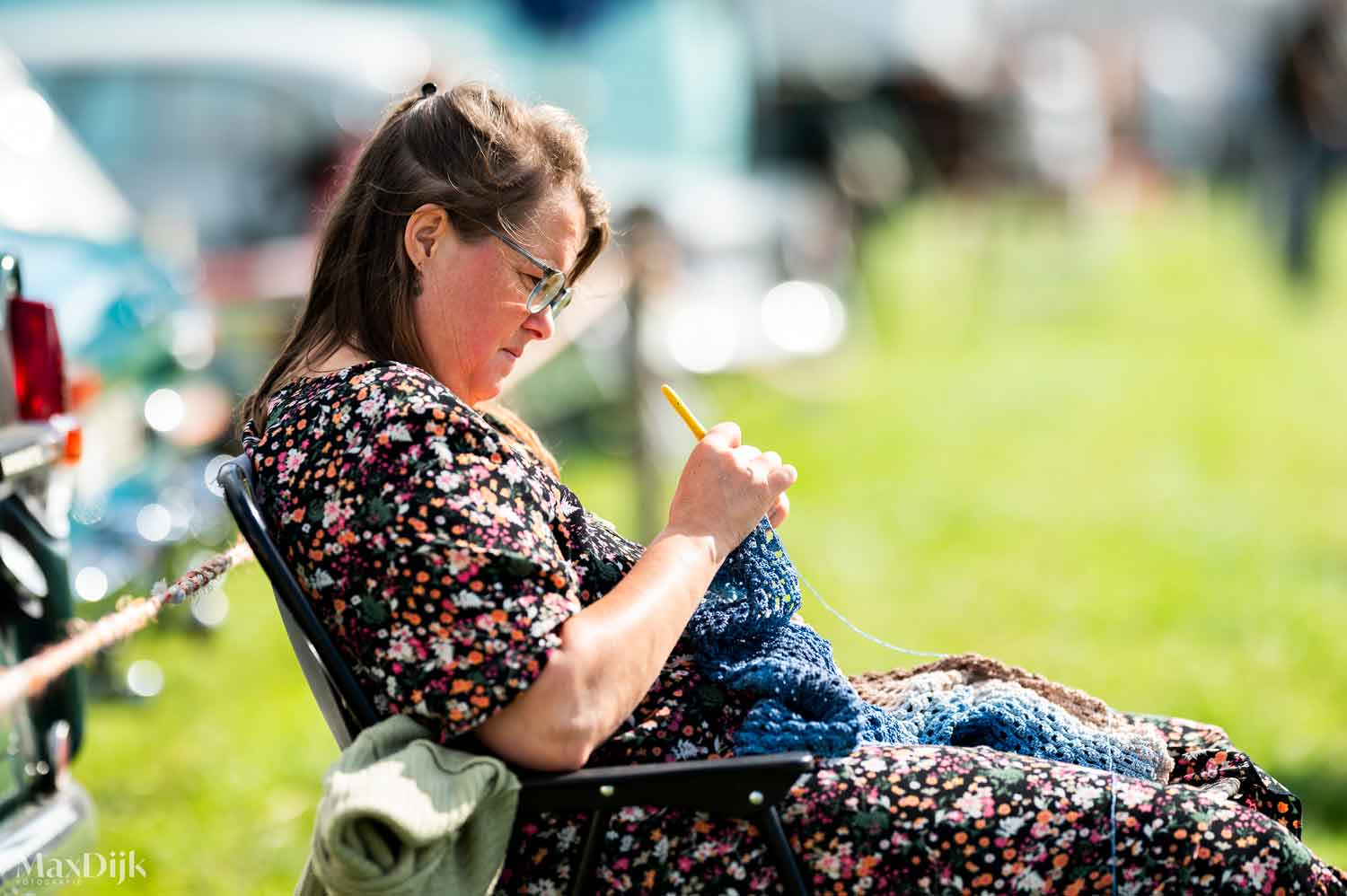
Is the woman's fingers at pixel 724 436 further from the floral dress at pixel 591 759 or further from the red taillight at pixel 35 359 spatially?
the red taillight at pixel 35 359

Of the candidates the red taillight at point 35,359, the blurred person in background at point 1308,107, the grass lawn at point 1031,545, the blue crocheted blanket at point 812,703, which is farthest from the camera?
the blurred person in background at point 1308,107

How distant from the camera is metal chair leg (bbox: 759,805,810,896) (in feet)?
5.76

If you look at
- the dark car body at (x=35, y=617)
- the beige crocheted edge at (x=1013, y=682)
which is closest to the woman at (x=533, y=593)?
the beige crocheted edge at (x=1013, y=682)

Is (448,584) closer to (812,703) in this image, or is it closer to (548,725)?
(548,725)

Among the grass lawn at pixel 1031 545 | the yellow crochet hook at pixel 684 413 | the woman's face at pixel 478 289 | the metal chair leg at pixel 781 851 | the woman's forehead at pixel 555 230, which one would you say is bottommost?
the grass lawn at pixel 1031 545

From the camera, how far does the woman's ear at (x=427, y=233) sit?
196 cm

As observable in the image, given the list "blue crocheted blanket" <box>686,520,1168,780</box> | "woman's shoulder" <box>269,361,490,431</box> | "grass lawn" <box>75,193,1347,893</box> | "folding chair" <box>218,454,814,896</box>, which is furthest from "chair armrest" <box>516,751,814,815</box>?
"grass lawn" <box>75,193,1347,893</box>

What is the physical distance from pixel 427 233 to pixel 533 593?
1.80ft

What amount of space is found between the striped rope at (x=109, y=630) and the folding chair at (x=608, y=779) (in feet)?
0.84

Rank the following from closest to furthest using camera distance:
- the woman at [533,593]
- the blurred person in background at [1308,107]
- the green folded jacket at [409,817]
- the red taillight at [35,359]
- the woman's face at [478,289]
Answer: the green folded jacket at [409,817], the woman at [533,593], the woman's face at [478,289], the red taillight at [35,359], the blurred person in background at [1308,107]

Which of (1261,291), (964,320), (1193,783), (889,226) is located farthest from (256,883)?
(889,226)

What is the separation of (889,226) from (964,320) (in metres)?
4.97

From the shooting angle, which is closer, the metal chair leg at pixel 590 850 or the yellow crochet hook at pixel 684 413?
the metal chair leg at pixel 590 850

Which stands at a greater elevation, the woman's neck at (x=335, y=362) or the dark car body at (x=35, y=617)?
the woman's neck at (x=335, y=362)
